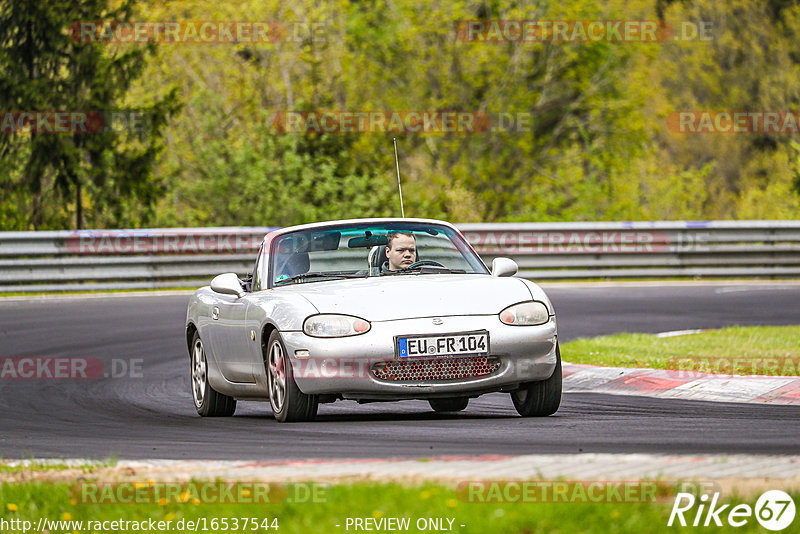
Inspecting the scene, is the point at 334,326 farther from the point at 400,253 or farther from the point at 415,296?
the point at 400,253

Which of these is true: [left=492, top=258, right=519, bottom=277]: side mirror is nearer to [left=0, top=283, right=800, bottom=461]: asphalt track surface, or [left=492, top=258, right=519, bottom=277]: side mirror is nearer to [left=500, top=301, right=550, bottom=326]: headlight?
[left=500, top=301, right=550, bottom=326]: headlight

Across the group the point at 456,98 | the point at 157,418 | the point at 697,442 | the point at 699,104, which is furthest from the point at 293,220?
the point at 699,104

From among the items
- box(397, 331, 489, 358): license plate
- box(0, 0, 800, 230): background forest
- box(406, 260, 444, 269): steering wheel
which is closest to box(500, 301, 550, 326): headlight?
box(397, 331, 489, 358): license plate

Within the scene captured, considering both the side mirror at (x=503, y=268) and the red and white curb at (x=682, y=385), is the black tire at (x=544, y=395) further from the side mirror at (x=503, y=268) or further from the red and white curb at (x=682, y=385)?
the red and white curb at (x=682, y=385)

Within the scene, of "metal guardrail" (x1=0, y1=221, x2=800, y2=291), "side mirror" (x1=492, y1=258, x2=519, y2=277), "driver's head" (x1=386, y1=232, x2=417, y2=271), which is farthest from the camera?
"metal guardrail" (x1=0, y1=221, x2=800, y2=291)

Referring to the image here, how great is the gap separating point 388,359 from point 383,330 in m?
0.18

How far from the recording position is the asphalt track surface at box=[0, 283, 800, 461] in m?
7.61

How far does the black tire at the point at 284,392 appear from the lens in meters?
9.12

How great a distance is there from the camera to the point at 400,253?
33.3 ft

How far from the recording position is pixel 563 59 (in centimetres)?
3850

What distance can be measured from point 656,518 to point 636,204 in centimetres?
3451

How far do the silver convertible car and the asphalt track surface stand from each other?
231mm

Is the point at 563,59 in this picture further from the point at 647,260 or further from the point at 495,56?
the point at 647,260

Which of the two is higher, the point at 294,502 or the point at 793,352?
the point at 294,502
